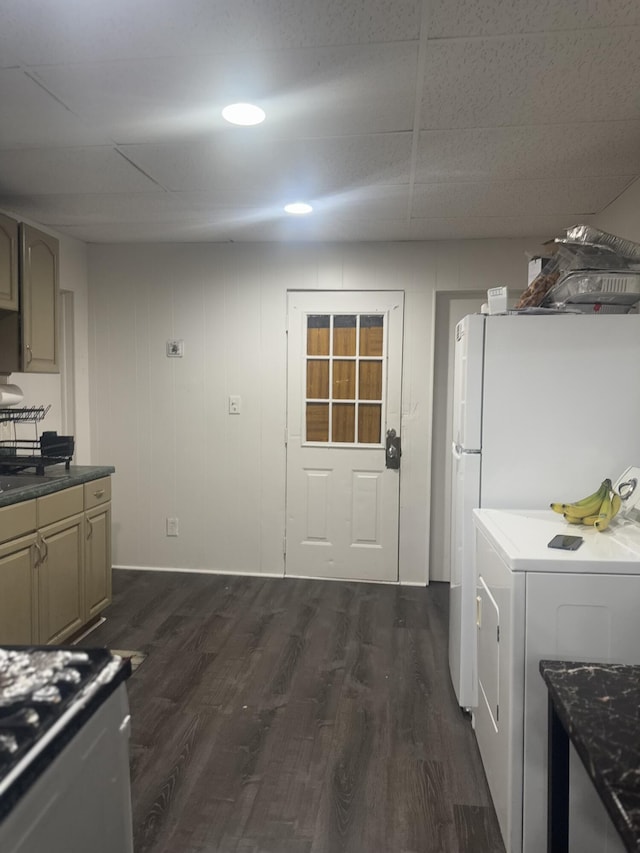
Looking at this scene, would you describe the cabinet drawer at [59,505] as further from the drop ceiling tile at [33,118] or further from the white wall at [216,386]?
the drop ceiling tile at [33,118]

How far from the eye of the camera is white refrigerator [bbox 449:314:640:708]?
6.75ft

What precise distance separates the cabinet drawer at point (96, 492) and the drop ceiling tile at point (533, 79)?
7.78ft

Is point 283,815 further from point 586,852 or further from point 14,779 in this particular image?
point 14,779

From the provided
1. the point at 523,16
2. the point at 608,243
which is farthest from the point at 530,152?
the point at 523,16

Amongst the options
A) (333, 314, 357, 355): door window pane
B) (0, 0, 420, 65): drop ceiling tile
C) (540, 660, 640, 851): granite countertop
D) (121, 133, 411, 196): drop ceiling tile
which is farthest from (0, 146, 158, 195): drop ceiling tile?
(540, 660, 640, 851): granite countertop

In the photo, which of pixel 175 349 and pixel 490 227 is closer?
pixel 490 227

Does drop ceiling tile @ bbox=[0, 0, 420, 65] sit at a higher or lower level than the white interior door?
higher

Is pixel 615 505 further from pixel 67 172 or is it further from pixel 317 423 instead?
pixel 67 172

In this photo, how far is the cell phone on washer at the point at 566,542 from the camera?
1.59 metres

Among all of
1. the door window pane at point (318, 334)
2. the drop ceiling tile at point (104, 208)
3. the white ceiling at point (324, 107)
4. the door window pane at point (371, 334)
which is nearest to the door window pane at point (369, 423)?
the door window pane at point (371, 334)

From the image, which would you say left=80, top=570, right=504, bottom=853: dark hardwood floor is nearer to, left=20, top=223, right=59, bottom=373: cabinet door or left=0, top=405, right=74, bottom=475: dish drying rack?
left=0, top=405, right=74, bottom=475: dish drying rack

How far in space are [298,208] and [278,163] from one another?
2.12 ft

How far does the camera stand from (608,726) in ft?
3.17

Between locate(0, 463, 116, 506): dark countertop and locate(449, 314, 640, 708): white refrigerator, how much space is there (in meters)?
1.89
